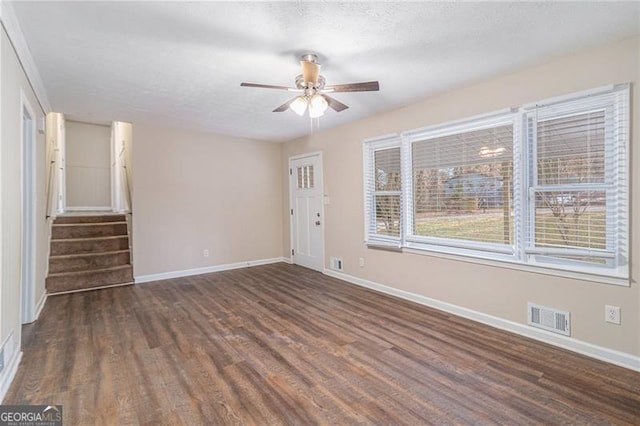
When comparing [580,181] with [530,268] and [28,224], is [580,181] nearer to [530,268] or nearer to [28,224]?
[530,268]

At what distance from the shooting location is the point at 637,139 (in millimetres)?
2281

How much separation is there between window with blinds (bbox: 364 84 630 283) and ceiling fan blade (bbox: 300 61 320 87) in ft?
5.72

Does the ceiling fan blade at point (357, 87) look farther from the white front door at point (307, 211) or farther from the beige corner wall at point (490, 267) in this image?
the white front door at point (307, 211)

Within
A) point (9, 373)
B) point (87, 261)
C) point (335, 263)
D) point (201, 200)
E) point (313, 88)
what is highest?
point (313, 88)

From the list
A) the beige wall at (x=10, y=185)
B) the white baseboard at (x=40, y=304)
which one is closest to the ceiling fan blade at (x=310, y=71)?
the beige wall at (x=10, y=185)

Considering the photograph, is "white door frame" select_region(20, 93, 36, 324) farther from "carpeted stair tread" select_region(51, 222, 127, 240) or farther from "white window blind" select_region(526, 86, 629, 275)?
"white window blind" select_region(526, 86, 629, 275)

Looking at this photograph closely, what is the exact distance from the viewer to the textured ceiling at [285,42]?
A: 1.97 metres

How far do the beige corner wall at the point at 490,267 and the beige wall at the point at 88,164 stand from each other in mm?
5847

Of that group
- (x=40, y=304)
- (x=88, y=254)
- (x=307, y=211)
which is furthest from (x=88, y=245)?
(x=307, y=211)

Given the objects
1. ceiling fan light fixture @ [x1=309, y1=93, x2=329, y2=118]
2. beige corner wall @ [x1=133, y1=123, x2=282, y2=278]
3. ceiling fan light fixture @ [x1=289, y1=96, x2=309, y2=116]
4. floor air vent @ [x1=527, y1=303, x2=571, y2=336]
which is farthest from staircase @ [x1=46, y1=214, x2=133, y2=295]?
floor air vent @ [x1=527, y1=303, x2=571, y2=336]

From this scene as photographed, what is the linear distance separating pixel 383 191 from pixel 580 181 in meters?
2.17

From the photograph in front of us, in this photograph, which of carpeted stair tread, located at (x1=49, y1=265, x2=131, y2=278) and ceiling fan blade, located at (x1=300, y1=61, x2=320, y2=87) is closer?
ceiling fan blade, located at (x1=300, y1=61, x2=320, y2=87)

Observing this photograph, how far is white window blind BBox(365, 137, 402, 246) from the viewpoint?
4156 millimetres

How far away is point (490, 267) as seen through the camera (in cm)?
313
